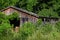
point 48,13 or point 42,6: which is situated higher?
point 42,6

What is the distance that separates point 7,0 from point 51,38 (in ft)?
13.0

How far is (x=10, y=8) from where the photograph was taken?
85.2 ft

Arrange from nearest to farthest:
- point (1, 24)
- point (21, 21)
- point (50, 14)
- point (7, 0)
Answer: point (1, 24) < point (7, 0) < point (21, 21) < point (50, 14)

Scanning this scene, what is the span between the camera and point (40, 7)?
116 feet

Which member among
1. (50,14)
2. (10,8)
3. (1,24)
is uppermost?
(1,24)

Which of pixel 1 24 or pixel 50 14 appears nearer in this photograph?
pixel 1 24

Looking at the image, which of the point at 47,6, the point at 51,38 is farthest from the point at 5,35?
the point at 47,6

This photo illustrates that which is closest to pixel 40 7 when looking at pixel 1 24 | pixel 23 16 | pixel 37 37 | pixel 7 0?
pixel 23 16

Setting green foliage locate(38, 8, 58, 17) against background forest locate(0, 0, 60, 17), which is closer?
green foliage locate(38, 8, 58, 17)

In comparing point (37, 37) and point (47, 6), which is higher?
point (37, 37)

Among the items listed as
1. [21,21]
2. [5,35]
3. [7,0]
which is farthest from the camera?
[21,21]

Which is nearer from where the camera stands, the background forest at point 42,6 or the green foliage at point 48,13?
the green foliage at point 48,13

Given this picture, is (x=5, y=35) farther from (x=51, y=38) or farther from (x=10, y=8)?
(x=10, y=8)

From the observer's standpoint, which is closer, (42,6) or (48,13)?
(48,13)
